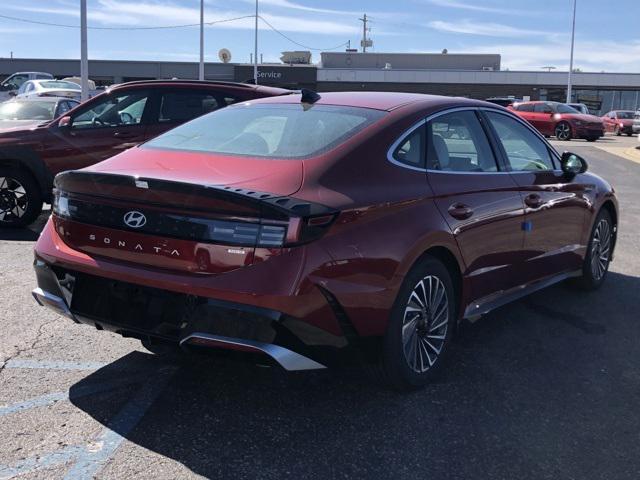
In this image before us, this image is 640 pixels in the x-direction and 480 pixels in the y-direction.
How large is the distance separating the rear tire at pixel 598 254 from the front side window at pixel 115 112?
18.8 feet

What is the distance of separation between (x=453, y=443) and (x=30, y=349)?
2735 millimetres

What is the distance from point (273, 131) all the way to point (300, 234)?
118cm

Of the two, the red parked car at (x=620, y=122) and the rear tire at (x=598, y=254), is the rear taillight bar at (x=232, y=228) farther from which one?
the red parked car at (x=620, y=122)

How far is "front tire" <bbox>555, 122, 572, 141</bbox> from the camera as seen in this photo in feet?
95.7

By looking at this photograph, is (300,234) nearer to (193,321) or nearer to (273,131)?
(193,321)

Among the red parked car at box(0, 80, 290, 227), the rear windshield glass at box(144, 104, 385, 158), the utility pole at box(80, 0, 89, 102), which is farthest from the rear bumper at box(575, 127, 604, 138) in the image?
the rear windshield glass at box(144, 104, 385, 158)

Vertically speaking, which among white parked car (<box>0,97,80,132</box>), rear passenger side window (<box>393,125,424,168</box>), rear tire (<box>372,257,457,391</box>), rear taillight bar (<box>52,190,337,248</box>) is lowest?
rear tire (<box>372,257,457,391</box>)

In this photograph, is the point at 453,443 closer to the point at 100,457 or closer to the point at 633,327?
the point at 100,457

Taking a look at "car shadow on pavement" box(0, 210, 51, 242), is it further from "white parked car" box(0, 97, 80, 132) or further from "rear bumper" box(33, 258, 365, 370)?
Answer: "rear bumper" box(33, 258, 365, 370)

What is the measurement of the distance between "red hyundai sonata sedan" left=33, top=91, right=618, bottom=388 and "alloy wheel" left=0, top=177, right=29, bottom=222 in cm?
465

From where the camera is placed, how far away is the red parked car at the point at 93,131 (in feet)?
26.9

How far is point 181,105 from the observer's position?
880cm

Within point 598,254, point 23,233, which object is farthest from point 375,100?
point 23,233

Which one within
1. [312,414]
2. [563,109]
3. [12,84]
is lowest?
[312,414]
